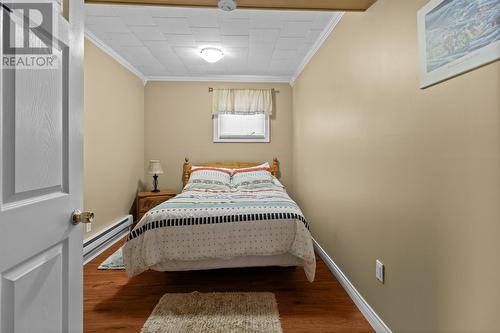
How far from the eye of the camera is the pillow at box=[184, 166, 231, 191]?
3.70 meters

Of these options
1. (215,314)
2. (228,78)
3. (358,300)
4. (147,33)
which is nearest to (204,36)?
(147,33)

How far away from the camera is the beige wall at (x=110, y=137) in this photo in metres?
2.99

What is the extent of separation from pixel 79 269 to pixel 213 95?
370 centimetres

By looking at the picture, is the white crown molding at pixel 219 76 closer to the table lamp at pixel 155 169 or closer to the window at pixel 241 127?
the window at pixel 241 127

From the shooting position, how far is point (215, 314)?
1958 millimetres

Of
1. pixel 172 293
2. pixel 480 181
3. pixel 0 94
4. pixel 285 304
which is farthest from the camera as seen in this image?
pixel 172 293

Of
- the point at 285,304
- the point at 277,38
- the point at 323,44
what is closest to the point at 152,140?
the point at 277,38

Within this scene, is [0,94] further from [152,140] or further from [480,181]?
[152,140]

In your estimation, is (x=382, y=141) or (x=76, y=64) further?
(x=382, y=141)

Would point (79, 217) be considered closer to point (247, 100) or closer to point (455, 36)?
point (455, 36)

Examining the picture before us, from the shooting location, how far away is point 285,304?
82.4 inches

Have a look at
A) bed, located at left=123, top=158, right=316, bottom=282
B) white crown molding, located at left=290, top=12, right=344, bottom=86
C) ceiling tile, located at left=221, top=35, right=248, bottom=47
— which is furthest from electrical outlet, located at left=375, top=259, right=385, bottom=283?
ceiling tile, located at left=221, top=35, right=248, bottom=47

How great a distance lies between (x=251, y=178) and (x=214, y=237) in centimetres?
173

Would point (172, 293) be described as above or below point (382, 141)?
below
